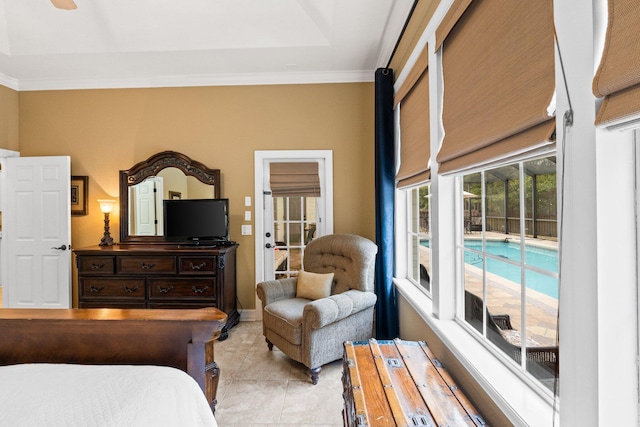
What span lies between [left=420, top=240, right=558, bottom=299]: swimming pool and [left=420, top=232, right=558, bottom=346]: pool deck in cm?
2

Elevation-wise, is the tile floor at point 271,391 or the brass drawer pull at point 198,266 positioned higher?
the brass drawer pull at point 198,266

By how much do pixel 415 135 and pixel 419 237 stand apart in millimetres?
878

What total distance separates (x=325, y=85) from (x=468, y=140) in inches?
103

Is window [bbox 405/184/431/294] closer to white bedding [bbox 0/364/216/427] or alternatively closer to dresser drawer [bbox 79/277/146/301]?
white bedding [bbox 0/364/216/427]

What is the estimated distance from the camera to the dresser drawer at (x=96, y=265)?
328cm

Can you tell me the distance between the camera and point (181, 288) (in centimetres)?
325

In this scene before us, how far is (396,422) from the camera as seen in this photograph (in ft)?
3.78

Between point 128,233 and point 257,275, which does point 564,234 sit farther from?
point 128,233

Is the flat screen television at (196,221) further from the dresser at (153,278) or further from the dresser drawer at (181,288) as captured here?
the dresser drawer at (181,288)

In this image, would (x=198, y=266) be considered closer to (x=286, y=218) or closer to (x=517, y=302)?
(x=286, y=218)

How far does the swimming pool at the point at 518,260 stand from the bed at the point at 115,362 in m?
1.24

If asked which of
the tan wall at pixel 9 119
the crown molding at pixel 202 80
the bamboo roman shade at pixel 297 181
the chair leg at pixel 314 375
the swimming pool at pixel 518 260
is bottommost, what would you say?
the chair leg at pixel 314 375

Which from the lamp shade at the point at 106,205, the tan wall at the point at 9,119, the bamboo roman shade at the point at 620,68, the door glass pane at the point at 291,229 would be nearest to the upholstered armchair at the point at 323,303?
the door glass pane at the point at 291,229

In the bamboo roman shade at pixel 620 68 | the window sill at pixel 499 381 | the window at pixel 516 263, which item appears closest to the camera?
the bamboo roman shade at pixel 620 68
